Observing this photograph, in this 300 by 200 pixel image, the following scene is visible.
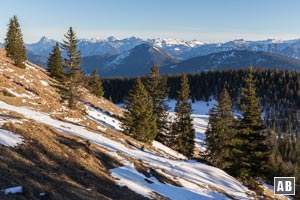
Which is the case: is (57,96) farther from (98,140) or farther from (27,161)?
(27,161)

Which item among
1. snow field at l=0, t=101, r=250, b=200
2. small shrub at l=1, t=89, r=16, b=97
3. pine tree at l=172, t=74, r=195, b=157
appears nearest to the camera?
snow field at l=0, t=101, r=250, b=200

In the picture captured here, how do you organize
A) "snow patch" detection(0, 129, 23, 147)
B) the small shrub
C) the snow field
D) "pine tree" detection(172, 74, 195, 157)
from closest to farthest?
"snow patch" detection(0, 129, 23, 147) < the snow field < the small shrub < "pine tree" detection(172, 74, 195, 157)

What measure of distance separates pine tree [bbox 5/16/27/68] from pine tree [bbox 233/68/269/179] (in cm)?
3892

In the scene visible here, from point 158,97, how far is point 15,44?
26434mm

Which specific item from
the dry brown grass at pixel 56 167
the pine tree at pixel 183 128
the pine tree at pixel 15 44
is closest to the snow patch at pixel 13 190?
the dry brown grass at pixel 56 167

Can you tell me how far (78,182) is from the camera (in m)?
18.0

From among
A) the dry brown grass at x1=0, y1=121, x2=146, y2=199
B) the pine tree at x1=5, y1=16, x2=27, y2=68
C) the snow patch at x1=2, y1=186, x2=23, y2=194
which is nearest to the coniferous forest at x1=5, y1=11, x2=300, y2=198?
the pine tree at x1=5, y1=16, x2=27, y2=68

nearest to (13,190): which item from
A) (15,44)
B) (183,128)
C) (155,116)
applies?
(183,128)

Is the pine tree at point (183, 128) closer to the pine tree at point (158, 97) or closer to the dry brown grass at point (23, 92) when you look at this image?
the pine tree at point (158, 97)

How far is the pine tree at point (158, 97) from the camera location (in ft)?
182

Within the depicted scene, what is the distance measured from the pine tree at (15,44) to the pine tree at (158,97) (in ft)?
71.3

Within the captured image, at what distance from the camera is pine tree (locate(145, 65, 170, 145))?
5553 cm

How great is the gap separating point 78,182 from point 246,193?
18428mm

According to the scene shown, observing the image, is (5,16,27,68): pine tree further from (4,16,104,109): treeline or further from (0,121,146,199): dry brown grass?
(0,121,146,199): dry brown grass
